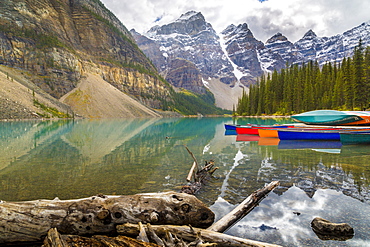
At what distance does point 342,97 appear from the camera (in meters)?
62.4

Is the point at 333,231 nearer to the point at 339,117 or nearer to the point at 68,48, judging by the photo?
the point at 339,117

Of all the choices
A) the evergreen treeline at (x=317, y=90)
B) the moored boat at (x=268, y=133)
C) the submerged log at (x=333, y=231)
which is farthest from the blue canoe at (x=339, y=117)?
the evergreen treeline at (x=317, y=90)

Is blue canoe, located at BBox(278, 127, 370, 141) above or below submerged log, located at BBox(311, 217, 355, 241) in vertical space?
above

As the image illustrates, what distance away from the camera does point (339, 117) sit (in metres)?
27.9

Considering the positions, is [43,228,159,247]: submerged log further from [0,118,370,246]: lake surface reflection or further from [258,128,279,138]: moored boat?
[258,128,279,138]: moored boat

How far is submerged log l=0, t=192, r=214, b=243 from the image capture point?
4176mm

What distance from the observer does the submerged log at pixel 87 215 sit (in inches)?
164

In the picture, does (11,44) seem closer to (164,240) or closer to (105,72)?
(105,72)

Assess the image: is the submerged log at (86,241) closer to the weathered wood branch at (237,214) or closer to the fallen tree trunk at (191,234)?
the fallen tree trunk at (191,234)

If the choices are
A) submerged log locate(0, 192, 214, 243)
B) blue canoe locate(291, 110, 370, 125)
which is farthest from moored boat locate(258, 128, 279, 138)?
submerged log locate(0, 192, 214, 243)

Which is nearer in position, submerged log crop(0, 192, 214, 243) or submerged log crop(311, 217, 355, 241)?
submerged log crop(0, 192, 214, 243)

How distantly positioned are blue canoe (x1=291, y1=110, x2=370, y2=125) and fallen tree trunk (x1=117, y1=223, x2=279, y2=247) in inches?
1190

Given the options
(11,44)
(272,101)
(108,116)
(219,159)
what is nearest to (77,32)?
(11,44)

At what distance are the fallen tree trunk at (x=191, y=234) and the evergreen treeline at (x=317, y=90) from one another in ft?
209
